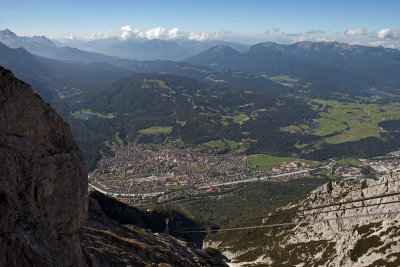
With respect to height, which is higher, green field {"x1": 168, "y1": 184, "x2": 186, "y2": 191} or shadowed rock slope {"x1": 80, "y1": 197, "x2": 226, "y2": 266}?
shadowed rock slope {"x1": 80, "y1": 197, "x2": 226, "y2": 266}

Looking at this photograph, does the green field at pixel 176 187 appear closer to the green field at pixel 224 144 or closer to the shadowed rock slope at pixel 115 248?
the green field at pixel 224 144

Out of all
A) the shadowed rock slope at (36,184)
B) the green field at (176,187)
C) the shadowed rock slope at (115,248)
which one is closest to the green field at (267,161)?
the green field at (176,187)

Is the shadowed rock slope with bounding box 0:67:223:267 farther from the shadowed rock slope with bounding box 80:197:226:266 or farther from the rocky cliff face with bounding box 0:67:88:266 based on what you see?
the shadowed rock slope with bounding box 80:197:226:266

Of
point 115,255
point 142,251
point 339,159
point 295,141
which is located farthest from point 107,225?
point 295,141

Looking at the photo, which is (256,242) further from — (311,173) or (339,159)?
(339,159)

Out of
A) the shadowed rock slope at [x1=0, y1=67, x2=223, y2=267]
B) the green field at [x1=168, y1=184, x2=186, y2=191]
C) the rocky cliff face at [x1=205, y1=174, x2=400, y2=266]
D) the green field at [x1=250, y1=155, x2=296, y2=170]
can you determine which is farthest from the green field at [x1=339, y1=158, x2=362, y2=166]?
the shadowed rock slope at [x1=0, y1=67, x2=223, y2=267]

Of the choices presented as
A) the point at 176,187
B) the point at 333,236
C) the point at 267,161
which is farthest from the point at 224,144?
the point at 333,236

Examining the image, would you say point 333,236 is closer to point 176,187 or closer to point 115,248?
point 115,248
